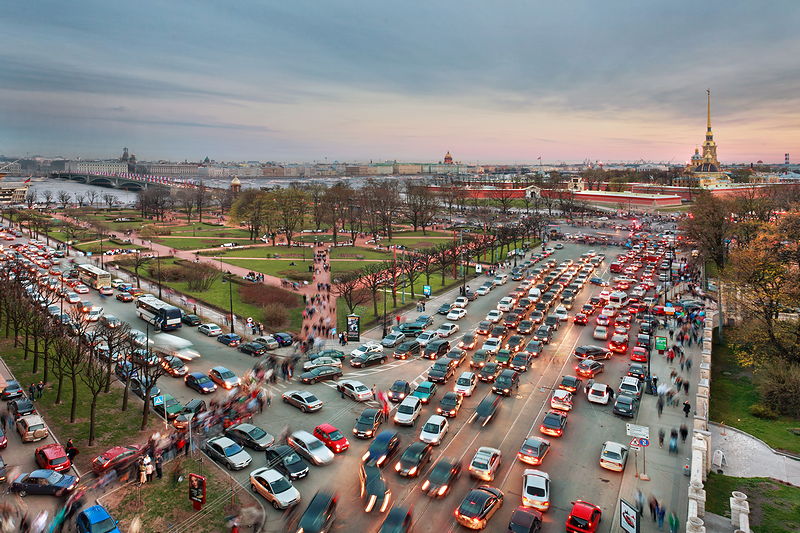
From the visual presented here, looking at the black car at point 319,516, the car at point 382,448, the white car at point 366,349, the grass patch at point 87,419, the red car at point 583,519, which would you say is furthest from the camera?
the white car at point 366,349

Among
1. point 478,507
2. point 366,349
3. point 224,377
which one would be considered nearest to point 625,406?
point 478,507

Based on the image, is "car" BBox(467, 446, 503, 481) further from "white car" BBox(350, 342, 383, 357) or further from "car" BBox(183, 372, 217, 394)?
"car" BBox(183, 372, 217, 394)

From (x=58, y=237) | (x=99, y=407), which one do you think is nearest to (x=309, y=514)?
(x=99, y=407)

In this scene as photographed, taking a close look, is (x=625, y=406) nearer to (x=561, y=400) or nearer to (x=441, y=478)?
(x=561, y=400)

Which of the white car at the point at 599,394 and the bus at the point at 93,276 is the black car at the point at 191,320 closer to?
the bus at the point at 93,276

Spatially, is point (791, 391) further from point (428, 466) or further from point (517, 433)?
point (428, 466)

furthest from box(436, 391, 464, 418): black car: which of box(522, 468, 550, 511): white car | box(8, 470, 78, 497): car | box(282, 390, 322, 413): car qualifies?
box(8, 470, 78, 497): car

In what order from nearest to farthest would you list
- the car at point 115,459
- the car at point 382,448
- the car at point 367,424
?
the car at point 115,459, the car at point 382,448, the car at point 367,424

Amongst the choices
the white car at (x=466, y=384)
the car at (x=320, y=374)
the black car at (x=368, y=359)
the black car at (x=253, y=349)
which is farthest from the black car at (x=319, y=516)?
the black car at (x=253, y=349)
